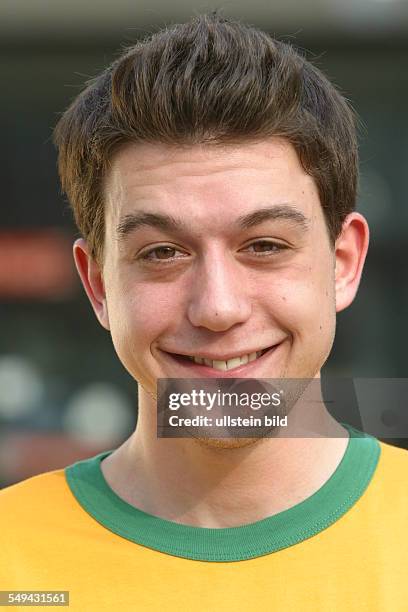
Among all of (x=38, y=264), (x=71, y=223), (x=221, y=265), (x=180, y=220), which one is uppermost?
(x=71, y=223)

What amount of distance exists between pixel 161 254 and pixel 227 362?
342 mm

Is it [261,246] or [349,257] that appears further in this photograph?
[349,257]

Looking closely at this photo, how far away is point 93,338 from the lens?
10.1 metres

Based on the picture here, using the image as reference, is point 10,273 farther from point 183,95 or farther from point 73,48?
point 183,95

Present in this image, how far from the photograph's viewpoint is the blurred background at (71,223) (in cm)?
972

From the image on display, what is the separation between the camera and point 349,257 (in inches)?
127

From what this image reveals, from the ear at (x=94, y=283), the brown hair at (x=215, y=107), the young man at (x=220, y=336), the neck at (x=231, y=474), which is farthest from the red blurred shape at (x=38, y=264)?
the neck at (x=231, y=474)

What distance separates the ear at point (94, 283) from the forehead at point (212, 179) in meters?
0.33

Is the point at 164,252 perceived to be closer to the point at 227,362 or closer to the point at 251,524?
the point at 227,362

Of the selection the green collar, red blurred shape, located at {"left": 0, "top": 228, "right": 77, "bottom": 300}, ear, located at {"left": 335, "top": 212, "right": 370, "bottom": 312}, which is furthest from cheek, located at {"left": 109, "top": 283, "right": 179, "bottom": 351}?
red blurred shape, located at {"left": 0, "top": 228, "right": 77, "bottom": 300}

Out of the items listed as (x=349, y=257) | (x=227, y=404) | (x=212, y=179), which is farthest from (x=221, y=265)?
(x=349, y=257)

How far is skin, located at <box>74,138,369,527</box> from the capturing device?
110 inches

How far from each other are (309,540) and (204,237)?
86cm

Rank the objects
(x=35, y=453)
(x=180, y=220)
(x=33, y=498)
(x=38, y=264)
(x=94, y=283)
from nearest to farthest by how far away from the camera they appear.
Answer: (x=180, y=220) → (x=33, y=498) → (x=94, y=283) → (x=35, y=453) → (x=38, y=264)
